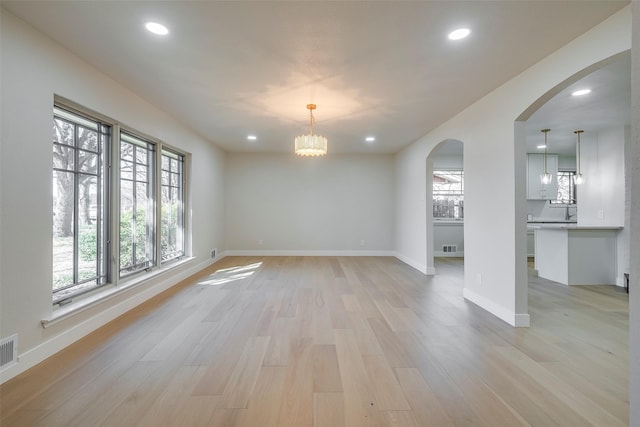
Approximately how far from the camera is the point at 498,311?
3367 millimetres

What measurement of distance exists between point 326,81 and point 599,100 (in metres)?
3.62

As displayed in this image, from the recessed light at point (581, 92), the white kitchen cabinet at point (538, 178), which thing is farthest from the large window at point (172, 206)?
the white kitchen cabinet at point (538, 178)

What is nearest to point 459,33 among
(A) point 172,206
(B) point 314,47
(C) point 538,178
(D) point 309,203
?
(B) point 314,47

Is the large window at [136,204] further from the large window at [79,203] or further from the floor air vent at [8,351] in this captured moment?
the floor air vent at [8,351]

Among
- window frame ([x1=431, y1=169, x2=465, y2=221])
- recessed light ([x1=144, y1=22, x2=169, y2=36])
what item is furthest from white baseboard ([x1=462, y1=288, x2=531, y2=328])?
recessed light ([x1=144, y1=22, x2=169, y2=36])

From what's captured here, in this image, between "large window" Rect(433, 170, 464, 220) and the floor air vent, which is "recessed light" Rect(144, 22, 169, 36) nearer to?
the floor air vent

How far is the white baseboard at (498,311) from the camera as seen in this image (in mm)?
3092

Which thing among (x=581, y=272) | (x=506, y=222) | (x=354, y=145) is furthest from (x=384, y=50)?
(x=581, y=272)

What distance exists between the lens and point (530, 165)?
291 inches

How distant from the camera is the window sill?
8.32ft

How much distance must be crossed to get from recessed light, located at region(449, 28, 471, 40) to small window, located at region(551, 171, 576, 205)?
7463 mm

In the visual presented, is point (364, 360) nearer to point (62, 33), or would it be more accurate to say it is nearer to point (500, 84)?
point (500, 84)

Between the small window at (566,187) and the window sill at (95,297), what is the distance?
949cm

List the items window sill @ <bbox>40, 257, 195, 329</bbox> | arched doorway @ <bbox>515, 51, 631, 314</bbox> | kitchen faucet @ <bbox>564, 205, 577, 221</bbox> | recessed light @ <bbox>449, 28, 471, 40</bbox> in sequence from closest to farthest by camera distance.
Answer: recessed light @ <bbox>449, 28, 471, 40</bbox> → window sill @ <bbox>40, 257, 195, 329</bbox> → arched doorway @ <bbox>515, 51, 631, 314</bbox> → kitchen faucet @ <bbox>564, 205, 577, 221</bbox>
